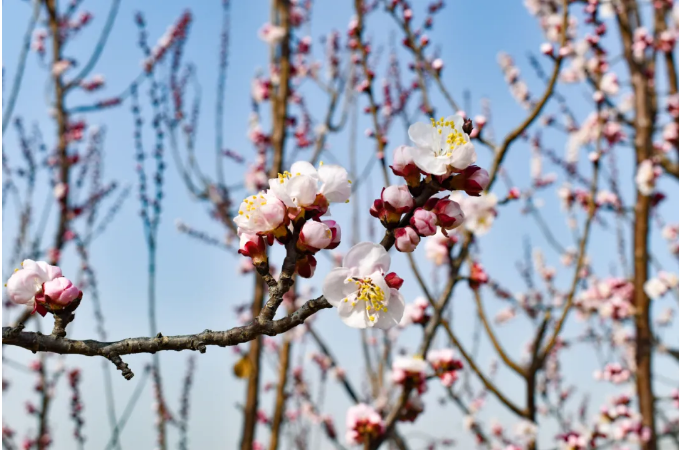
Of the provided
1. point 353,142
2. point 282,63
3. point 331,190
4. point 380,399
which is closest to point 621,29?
point 353,142

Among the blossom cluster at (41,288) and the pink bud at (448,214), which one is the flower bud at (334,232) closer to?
the pink bud at (448,214)

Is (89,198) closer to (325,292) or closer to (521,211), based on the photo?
(521,211)

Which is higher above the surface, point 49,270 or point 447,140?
point 447,140

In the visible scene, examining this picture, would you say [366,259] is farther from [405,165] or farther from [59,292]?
[59,292]

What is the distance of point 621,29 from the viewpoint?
446 cm

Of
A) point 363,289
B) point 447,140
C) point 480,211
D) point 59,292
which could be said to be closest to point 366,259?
point 363,289

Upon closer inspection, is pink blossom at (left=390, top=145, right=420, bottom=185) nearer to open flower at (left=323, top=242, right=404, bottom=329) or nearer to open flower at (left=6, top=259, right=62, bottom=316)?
open flower at (left=323, top=242, right=404, bottom=329)

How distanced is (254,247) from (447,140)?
1.28 feet

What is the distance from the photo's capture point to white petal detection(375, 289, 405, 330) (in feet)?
3.13

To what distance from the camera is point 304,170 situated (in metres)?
1.02

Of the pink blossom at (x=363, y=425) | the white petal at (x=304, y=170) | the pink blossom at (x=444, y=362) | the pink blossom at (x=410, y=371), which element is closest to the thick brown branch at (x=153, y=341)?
the white petal at (x=304, y=170)

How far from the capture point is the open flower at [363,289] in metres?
0.92

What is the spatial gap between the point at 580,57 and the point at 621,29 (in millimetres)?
548

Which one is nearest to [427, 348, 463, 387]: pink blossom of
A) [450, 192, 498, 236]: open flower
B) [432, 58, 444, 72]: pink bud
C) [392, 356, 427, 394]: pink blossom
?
[392, 356, 427, 394]: pink blossom
